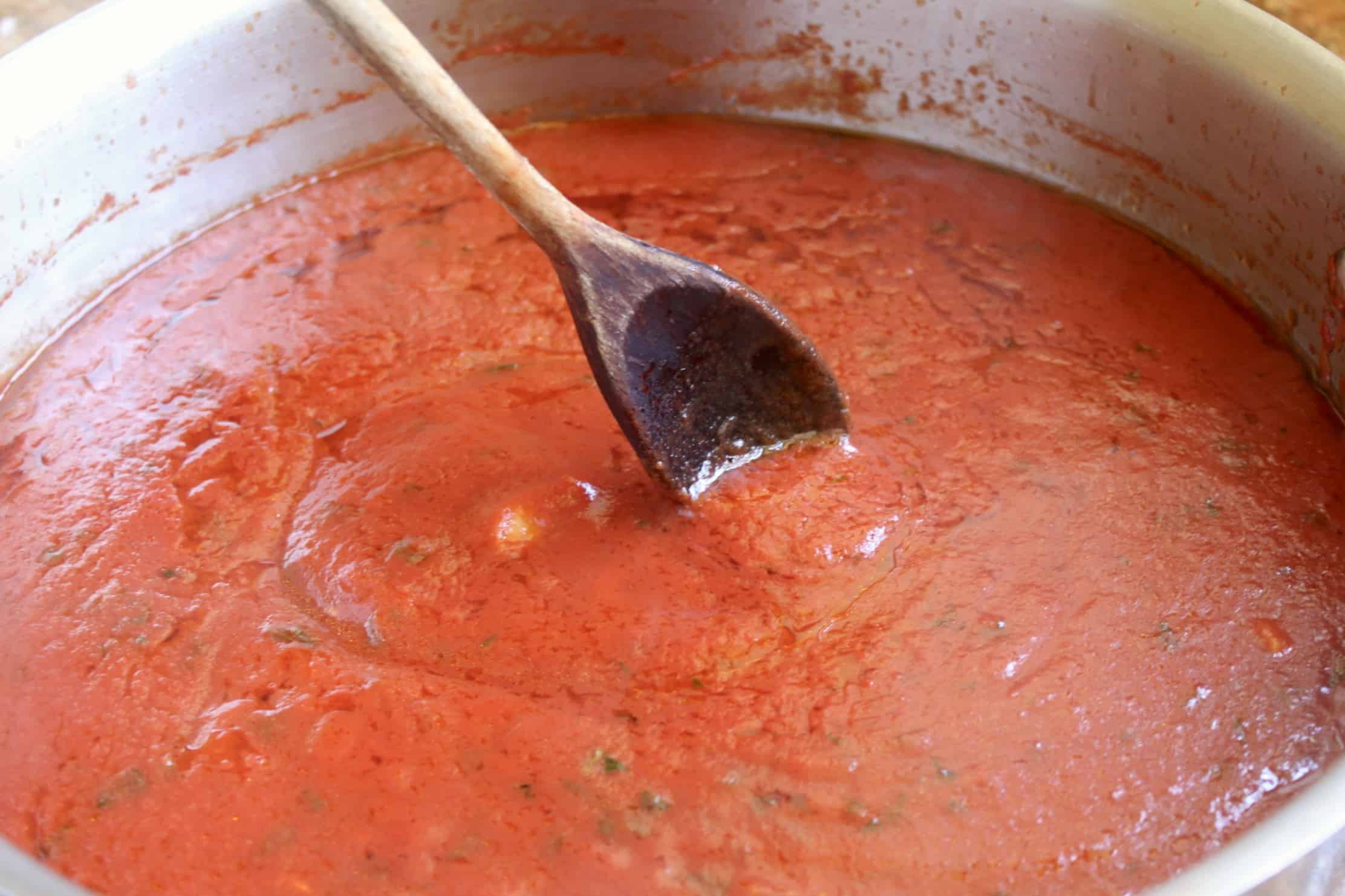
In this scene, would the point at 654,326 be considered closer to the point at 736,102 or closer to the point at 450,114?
the point at 450,114

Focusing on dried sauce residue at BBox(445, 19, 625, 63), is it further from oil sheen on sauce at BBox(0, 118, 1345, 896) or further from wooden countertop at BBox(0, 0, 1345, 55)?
wooden countertop at BBox(0, 0, 1345, 55)

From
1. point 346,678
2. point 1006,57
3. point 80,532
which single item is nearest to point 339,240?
point 80,532

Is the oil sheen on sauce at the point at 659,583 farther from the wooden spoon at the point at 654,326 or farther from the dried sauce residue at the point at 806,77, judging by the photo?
the dried sauce residue at the point at 806,77

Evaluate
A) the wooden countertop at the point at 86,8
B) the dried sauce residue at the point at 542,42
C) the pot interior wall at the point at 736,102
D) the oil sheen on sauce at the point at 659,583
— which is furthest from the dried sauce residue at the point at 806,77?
the wooden countertop at the point at 86,8

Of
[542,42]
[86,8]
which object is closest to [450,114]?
[542,42]

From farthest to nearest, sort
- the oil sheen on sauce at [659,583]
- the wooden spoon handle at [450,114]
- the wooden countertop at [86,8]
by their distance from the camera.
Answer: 1. the wooden countertop at [86,8]
2. the wooden spoon handle at [450,114]
3. the oil sheen on sauce at [659,583]

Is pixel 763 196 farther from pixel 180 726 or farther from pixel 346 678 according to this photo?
pixel 180 726
